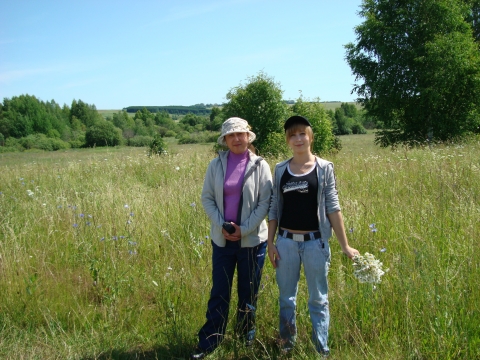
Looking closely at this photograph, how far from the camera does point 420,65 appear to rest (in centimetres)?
2017

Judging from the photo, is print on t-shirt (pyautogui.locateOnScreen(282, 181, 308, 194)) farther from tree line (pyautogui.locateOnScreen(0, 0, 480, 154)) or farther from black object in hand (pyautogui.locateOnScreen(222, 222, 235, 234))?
tree line (pyautogui.locateOnScreen(0, 0, 480, 154))

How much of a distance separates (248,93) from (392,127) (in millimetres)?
12116

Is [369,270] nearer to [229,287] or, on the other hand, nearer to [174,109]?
[229,287]

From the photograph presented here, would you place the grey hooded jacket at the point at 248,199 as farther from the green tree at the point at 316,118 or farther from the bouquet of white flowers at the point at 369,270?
the green tree at the point at 316,118

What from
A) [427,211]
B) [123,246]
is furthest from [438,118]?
[123,246]

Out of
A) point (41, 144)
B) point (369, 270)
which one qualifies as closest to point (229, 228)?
point (369, 270)

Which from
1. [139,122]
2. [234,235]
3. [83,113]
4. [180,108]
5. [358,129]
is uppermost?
[180,108]

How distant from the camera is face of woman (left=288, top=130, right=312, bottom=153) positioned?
2.45 m

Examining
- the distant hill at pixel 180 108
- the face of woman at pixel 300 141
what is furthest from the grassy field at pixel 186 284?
the distant hill at pixel 180 108

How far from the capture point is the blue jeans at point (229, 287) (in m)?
2.66

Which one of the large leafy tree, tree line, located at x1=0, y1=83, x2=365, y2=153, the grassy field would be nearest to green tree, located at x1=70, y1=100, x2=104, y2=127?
tree line, located at x1=0, y1=83, x2=365, y2=153

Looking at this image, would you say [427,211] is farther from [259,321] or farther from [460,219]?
[259,321]

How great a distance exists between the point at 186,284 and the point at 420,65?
68.2ft

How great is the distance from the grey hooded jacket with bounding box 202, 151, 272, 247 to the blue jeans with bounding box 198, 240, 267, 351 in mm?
80
